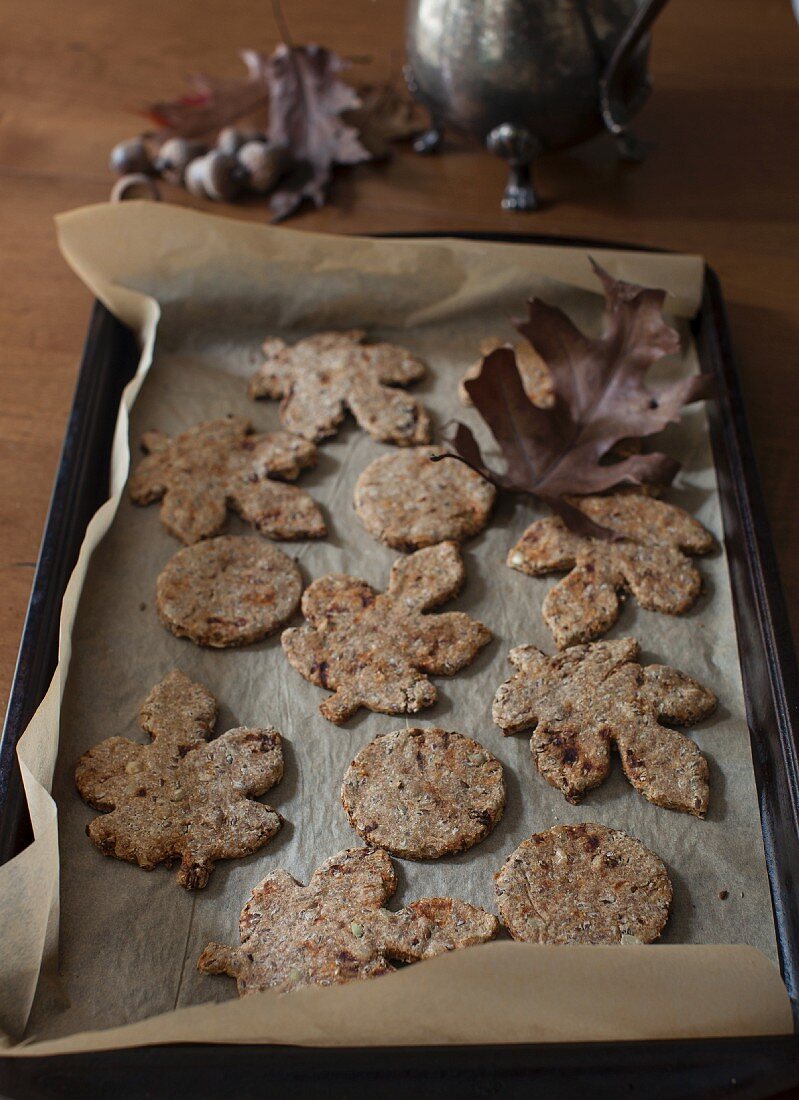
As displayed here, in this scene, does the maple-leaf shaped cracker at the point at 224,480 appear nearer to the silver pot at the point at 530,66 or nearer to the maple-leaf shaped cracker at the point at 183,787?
the maple-leaf shaped cracker at the point at 183,787

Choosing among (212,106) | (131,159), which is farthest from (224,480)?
(212,106)

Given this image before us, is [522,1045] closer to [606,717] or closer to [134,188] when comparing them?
[606,717]

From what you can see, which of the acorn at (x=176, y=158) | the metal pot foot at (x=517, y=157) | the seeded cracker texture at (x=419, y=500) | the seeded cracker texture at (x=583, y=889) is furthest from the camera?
the acorn at (x=176, y=158)

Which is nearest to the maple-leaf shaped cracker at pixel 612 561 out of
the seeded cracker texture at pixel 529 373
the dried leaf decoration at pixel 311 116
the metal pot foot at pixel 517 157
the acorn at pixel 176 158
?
the seeded cracker texture at pixel 529 373

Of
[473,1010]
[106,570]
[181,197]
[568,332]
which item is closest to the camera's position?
[473,1010]

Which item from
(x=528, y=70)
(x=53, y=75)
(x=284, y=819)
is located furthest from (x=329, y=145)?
(x=284, y=819)

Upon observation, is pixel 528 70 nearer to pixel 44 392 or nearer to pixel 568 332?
pixel 568 332
